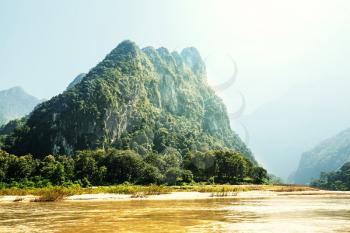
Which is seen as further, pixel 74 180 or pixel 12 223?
pixel 74 180

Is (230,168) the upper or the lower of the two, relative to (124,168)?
upper

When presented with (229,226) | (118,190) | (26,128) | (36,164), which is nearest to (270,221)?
(229,226)

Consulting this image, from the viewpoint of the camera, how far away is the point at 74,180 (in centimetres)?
11381

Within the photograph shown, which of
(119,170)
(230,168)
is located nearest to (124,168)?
(119,170)

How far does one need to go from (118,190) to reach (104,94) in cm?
12987

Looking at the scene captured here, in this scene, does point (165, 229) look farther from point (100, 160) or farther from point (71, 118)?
point (71, 118)

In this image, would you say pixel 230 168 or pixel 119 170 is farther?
pixel 230 168

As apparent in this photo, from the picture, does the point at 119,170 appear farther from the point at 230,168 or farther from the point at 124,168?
the point at 230,168

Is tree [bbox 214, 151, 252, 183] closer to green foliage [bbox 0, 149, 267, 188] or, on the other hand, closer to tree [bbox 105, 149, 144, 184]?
green foliage [bbox 0, 149, 267, 188]

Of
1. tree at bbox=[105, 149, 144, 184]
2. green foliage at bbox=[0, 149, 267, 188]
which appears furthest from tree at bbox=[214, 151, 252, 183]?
tree at bbox=[105, 149, 144, 184]

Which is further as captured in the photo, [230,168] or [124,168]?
[230,168]

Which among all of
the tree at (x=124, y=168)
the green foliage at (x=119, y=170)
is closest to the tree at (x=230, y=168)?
the green foliage at (x=119, y=170)

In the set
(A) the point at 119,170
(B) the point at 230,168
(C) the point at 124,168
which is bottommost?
(A) the point at 119,170

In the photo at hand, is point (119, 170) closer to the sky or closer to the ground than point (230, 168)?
closer to the ground
